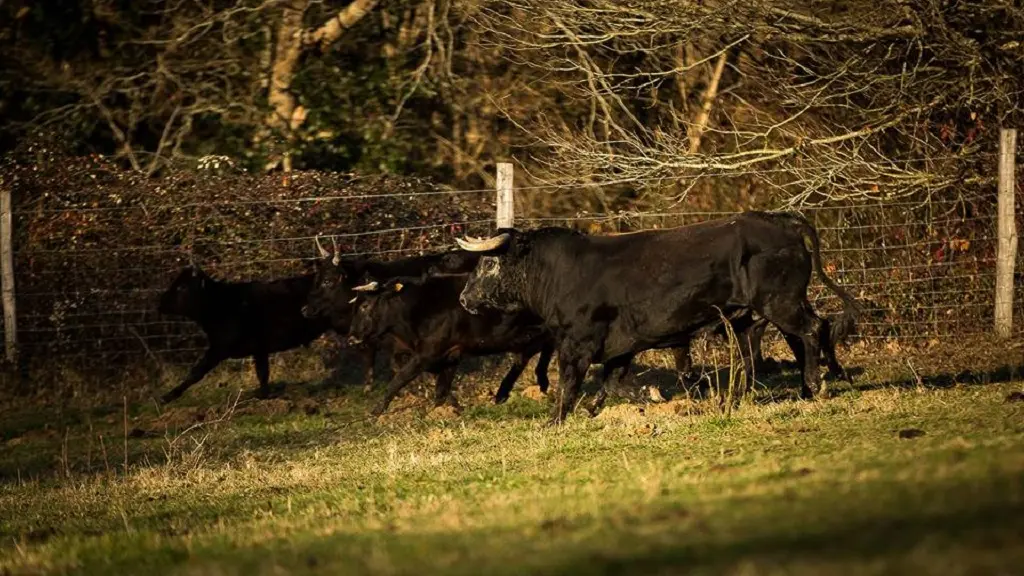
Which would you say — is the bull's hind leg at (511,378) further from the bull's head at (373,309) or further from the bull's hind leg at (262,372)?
the bull's hind leg at (262,372)

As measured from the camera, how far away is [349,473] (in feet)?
31.0

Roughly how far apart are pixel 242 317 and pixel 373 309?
76.4 inches

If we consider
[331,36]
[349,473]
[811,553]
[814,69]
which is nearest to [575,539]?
[811,553]

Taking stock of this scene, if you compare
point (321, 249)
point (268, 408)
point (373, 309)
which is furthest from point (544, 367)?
point (321, 249)

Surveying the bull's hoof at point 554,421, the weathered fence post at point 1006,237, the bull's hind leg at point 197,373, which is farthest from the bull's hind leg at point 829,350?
the bull's hind leg at point 197,373

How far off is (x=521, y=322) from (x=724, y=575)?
8.86 metres

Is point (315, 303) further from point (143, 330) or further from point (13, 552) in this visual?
point (13, 552)

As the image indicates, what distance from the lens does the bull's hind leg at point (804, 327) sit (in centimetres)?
1089

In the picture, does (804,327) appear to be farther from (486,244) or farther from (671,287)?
(486,244)

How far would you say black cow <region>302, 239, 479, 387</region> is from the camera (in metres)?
14.7

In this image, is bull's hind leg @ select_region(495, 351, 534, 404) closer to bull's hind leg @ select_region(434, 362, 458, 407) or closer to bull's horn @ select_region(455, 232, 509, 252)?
bull's hind leg @ select_region(434, 362, 458, 407)

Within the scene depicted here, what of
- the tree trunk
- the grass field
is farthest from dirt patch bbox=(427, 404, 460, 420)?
the tree trunk

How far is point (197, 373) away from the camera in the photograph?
1559cm

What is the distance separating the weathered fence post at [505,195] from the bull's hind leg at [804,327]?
4800 millimetres
